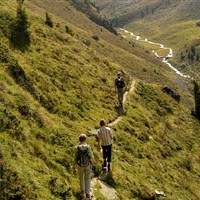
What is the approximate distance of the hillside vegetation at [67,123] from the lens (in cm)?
2077

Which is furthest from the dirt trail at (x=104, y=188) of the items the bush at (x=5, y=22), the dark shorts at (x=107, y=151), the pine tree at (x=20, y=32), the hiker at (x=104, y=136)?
the bush at (x=5, y=22)

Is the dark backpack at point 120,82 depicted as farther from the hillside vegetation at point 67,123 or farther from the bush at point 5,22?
the bush at point 5,22

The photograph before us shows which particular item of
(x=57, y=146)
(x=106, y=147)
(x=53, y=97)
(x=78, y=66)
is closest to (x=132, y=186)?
(x=106, y=147)

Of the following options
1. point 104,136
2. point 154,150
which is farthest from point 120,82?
point 104,136

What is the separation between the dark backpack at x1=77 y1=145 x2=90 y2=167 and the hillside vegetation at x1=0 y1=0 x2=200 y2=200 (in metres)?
2.27

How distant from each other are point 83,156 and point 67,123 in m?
10.4

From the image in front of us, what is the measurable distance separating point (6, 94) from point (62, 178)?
23.0 feet

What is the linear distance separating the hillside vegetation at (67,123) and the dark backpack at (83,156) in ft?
7.45

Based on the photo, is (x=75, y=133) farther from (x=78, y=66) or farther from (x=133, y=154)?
(x=78, y=66)

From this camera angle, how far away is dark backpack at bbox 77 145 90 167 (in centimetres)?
1941

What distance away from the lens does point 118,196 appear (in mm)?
24141

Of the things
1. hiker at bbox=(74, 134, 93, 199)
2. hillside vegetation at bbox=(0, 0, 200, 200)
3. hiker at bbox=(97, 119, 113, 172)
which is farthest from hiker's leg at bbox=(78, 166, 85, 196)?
hiker at bbox=(97, 119, 113, 172)

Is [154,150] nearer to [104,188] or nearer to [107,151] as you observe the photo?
[107,151]

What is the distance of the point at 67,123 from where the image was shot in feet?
97.0
